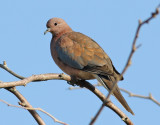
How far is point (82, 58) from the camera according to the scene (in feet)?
18.1

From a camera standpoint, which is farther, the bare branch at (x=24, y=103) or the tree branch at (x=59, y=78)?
the bare branch at (x=24, y=103)

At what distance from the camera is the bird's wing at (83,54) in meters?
5.31

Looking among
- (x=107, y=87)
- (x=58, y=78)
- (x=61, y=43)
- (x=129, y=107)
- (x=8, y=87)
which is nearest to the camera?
(x=8, y=87)

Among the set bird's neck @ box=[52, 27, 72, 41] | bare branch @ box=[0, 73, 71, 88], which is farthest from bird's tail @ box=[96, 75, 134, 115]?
bird's neck @ box=[52, 27, 72, 41]

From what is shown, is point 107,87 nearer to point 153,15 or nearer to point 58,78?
point 58,78

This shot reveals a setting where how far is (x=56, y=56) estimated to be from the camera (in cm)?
575

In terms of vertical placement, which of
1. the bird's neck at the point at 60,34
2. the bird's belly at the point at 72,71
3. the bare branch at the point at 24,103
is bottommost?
the bare branch at the point at 24,103

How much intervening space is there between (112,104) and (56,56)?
193 centimetres

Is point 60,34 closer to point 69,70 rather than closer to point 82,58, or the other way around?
point 82,58

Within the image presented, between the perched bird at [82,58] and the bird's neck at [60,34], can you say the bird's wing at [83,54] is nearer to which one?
the perched bird at [82,58]

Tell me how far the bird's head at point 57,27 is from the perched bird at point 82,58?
352mm

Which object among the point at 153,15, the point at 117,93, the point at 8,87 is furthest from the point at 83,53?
the point at 153,15

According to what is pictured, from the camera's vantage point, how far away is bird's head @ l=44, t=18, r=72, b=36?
263 inches

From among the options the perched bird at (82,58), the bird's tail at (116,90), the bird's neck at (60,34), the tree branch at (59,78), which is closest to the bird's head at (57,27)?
the bird's neck at (60,34)
